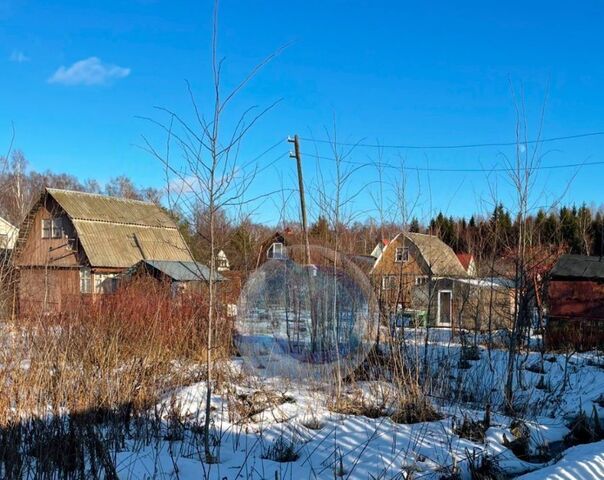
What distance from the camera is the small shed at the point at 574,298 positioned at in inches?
472

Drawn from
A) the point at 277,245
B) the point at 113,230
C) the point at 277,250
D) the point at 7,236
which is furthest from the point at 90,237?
the point at 7,236

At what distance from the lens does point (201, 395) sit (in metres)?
5.82

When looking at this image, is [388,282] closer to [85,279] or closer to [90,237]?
[85,279]

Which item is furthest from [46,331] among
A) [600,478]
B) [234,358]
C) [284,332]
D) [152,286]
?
[152,286]

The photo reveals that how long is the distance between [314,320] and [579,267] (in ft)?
29.1

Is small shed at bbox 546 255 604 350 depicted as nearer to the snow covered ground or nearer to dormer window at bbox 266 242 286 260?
the snow covered ground

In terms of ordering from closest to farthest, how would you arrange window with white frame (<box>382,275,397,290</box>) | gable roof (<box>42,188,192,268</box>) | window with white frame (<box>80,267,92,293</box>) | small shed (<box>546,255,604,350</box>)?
1. window with white frame (<box>382,275,397,290</box>)
2. small shed (<box>546,255,604,350</box>)
3. window with white frame (<box>80,267,92,293</box>)
4. gable roof (<box>42,188,192,268</box>)

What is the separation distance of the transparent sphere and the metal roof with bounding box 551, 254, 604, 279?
7.57 m

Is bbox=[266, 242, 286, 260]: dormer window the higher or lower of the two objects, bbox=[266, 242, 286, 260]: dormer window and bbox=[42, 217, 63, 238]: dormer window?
the lower

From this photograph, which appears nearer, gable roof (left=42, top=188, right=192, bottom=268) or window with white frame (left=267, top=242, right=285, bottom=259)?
window with white frame (left=267, top=242, right=285, bottom=259)

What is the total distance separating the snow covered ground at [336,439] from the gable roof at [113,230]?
1407cm

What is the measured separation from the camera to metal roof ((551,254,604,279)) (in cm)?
1295

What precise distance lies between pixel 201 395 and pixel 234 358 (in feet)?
8.13

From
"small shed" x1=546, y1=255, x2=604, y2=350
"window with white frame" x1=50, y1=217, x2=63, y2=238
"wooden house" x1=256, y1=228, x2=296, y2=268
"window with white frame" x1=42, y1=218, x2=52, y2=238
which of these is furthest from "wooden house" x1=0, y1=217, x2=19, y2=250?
"window with white frame" x1=42, y1=218, x2=52, y2=238
